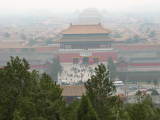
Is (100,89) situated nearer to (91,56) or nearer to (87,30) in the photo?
(91,56)

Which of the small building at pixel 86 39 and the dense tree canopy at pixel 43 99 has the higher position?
the small building at pixel 86 39

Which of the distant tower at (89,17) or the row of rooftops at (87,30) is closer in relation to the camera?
the row of rooftops at (87,30)

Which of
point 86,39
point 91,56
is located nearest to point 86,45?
point 86,39

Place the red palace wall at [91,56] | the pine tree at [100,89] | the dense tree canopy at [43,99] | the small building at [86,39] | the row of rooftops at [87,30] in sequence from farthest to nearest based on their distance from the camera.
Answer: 1. the row of rooftops at [87,30]
2. the small building at [86,39]
3. the red palace wall at [91,56]
4. the pine tree at [100,89]
5. the dense tree canopy at [43,99]

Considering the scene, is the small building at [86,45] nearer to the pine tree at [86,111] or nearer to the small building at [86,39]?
the small building at [86,39]

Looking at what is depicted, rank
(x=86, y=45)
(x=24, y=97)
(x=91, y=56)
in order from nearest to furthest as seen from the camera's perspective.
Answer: (x=24, y=97) < (x=91, y=56) < (x=86, y=45)

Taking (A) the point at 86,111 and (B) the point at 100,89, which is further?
(B) the point at 100,89

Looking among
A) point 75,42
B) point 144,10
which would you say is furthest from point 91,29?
point 144,10

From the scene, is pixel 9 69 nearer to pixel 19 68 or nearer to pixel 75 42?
pixel 19 68

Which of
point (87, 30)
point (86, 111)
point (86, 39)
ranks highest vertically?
point (87, 30)

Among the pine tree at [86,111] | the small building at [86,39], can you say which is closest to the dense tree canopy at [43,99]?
the pine tree at [86,111]

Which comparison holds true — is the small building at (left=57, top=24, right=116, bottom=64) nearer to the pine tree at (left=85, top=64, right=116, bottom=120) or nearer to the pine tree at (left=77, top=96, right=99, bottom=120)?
the pine tree at (left=85, top=64, right=116, bottom=120)
